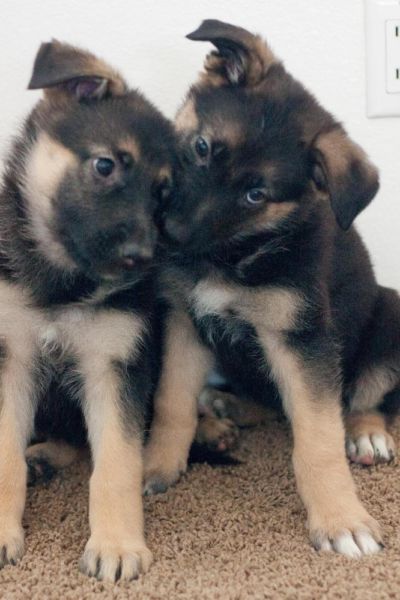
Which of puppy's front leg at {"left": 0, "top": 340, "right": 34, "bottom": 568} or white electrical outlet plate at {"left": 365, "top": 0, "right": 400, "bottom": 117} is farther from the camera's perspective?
white electrical outlet plate at {"left": 365, "top": 0, "right": 400, "bottom": 117}

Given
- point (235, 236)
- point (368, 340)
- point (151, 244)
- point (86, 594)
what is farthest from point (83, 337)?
point (368, 340)

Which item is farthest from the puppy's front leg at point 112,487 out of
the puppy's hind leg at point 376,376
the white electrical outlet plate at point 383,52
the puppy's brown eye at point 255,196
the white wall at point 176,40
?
the white electrical outlet plate at point 383,52

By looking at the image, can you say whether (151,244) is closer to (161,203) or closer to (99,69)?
(161,203)

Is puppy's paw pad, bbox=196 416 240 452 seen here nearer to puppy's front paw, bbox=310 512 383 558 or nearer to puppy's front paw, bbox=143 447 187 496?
puppy's front paw, bbox=143 447 187 496

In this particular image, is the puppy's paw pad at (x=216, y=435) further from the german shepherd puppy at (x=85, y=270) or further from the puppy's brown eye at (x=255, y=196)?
the puppy's brown eye at (x=255, y=196)

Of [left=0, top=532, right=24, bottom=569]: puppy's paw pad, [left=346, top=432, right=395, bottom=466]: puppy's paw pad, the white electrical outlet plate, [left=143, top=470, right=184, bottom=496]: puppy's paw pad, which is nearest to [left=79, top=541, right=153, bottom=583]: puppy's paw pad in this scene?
[left=0, top=532, right=24, bottom=569]: puppy's paw pad
